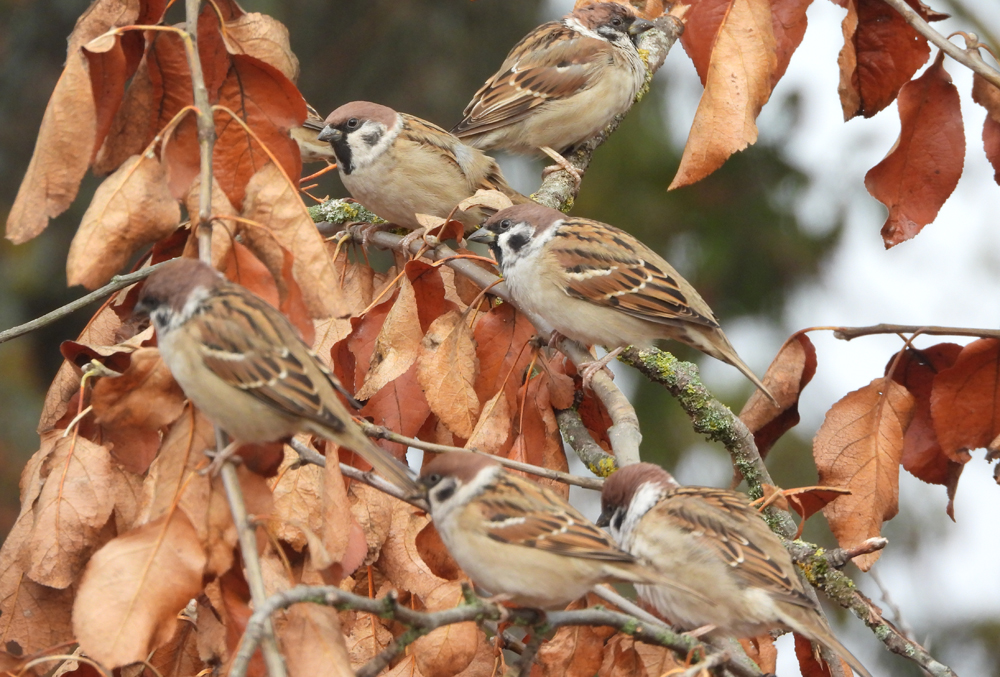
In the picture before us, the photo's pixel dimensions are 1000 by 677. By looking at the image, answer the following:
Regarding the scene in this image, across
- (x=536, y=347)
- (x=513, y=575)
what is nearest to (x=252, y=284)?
(x=513, y=575)

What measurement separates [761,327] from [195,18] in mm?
4543

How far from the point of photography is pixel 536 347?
335 centimetres

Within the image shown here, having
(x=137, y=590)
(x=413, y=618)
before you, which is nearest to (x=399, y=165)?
(x=137, y=590)

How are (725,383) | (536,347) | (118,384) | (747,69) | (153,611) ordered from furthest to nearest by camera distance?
1. (725,383)
2. (536,347)
3. (747,69)
4. (118,384)
5. (153,611)

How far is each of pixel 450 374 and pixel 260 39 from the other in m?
1.03

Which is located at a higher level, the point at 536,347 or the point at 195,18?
the point at 195,18

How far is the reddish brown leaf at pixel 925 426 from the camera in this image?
3.07 meters

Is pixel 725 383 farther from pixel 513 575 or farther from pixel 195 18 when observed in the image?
pixel 195 18

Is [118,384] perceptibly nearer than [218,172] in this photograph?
Yes

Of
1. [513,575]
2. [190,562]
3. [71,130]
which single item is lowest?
[513,575]

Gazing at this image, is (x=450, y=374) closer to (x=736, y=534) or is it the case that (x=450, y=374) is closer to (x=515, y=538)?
(x=515, y=538)

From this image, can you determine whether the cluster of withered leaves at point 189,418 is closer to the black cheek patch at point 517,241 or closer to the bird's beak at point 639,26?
the black cheek patch at point 517,241

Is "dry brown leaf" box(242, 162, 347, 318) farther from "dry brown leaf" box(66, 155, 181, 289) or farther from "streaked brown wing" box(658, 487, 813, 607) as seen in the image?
"streaked brown wing" box(658, 487, 813, 607)

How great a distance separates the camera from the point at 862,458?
9.53ft
